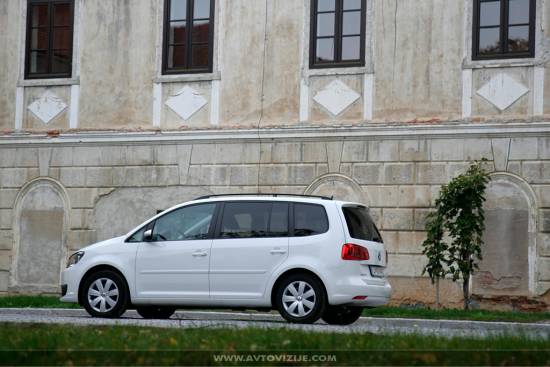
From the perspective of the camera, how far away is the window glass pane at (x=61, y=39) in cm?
2350

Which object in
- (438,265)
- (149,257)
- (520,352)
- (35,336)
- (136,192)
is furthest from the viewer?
(136,192)

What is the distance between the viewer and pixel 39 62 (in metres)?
23.7

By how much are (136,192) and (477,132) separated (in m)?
6.68

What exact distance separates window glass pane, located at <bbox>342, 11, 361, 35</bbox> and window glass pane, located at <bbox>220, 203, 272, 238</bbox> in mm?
7258

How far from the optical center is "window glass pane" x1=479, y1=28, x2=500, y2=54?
2041 centimetres

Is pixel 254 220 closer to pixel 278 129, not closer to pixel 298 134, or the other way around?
pixel 298 134

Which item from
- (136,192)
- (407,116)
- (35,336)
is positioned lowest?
(35,336)

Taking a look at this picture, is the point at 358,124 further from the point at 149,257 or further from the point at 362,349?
the point at 362,349

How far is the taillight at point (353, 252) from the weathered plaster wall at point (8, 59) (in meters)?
11.3

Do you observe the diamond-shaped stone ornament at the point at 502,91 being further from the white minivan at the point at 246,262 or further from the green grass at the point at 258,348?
the green grass at the point at 258,348

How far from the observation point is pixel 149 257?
15.2 m

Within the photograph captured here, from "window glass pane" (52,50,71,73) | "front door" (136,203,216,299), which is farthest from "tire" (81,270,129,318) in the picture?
"window glass pane" (52,50,71,73)

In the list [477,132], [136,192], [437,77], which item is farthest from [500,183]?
[136,192]

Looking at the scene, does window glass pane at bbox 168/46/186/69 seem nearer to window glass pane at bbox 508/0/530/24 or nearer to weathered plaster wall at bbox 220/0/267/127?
weathered plaster wall at bbox 220/0/267/127
